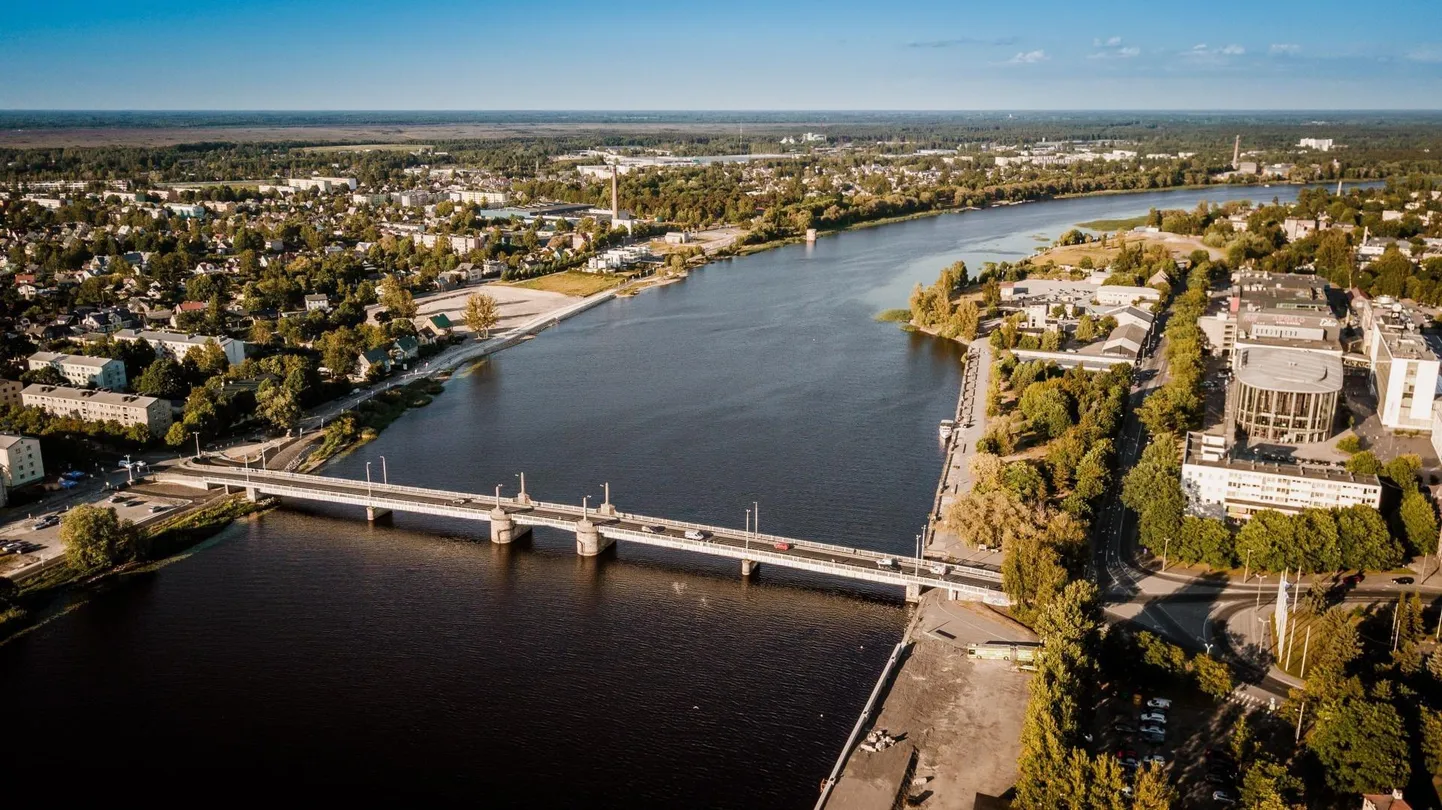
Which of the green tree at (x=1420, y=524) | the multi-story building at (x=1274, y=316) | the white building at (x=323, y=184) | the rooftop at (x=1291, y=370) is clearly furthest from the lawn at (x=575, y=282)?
the green tree at (x=1420, y=524)

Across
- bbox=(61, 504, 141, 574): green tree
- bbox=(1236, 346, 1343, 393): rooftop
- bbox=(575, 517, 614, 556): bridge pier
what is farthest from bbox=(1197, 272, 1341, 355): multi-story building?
bbox=(61, 504, 141, 574): green tree

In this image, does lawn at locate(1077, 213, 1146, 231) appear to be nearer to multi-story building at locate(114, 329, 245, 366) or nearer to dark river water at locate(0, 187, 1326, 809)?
dark river water at locate(0, 187, 1326, 809)

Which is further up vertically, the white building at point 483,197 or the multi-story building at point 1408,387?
the white building at point 483,197

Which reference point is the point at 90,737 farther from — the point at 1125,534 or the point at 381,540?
the point at 1125,534

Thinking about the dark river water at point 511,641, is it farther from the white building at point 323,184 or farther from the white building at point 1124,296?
the white building at point 323,184

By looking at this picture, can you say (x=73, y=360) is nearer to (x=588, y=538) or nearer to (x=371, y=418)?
(x=371, y=418)

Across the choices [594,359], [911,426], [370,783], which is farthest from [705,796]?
[594,359]

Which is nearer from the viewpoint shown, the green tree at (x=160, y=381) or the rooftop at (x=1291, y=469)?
the rooftop at (x=1291, y=469)
